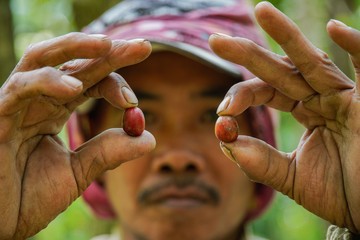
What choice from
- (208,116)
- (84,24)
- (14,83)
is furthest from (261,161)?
(84,24)

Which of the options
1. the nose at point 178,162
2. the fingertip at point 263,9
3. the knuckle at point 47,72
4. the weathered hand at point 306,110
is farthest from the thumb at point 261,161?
the nose at point 178,162

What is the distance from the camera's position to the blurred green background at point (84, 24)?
3.17 meters

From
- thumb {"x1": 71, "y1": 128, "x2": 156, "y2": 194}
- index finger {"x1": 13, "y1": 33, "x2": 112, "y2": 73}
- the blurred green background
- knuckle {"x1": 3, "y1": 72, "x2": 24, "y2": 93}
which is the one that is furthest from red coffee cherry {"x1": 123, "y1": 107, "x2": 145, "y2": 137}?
the blurred green background

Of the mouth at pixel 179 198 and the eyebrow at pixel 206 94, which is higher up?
the eyebrow at pixel 206 94

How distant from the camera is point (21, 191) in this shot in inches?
73.0

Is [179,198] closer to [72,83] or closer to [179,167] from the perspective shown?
[179,167]

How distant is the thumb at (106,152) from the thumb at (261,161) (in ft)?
0.65

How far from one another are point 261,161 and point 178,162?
869 mm

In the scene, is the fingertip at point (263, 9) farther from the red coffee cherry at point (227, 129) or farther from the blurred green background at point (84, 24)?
the blurred green background at point (84, 24)

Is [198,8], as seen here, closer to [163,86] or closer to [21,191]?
[163,86]

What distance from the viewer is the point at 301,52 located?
1764 mm

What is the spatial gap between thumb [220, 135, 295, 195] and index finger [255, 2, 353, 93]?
200mm

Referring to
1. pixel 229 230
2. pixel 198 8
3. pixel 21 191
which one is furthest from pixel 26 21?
pixel 21 191

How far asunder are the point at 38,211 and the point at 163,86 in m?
1.00
